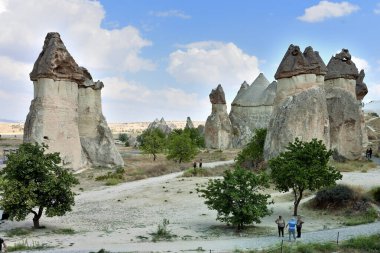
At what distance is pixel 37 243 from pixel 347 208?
12.5 m

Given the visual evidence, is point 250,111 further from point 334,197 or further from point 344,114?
point 334,197

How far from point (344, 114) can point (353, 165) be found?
4277 millimetres

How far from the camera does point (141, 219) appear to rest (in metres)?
20.2

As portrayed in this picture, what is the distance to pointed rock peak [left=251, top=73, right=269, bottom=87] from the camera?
2667 inches

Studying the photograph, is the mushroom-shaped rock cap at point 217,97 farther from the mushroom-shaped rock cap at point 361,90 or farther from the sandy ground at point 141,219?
the sandy ground at point 141,219

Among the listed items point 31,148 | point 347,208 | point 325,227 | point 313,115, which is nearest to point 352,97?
point 313,115

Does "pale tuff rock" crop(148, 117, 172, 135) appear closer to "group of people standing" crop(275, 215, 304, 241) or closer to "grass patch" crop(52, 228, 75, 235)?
"grass patch" crop(52, 228, 75, 235)

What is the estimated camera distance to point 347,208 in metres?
20.8

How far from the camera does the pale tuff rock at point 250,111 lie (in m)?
63.1

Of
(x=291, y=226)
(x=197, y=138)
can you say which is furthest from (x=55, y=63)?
(x=197, y=138)

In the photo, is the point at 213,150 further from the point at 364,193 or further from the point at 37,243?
the point at 37,243

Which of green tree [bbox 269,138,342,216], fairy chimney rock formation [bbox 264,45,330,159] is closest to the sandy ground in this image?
green tree [bbox 269,138,342,216]

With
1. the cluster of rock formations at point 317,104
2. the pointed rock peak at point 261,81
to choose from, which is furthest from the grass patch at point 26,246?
the pointed rock peak at point 261,81

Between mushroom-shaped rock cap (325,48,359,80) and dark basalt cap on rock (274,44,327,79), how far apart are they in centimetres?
706
